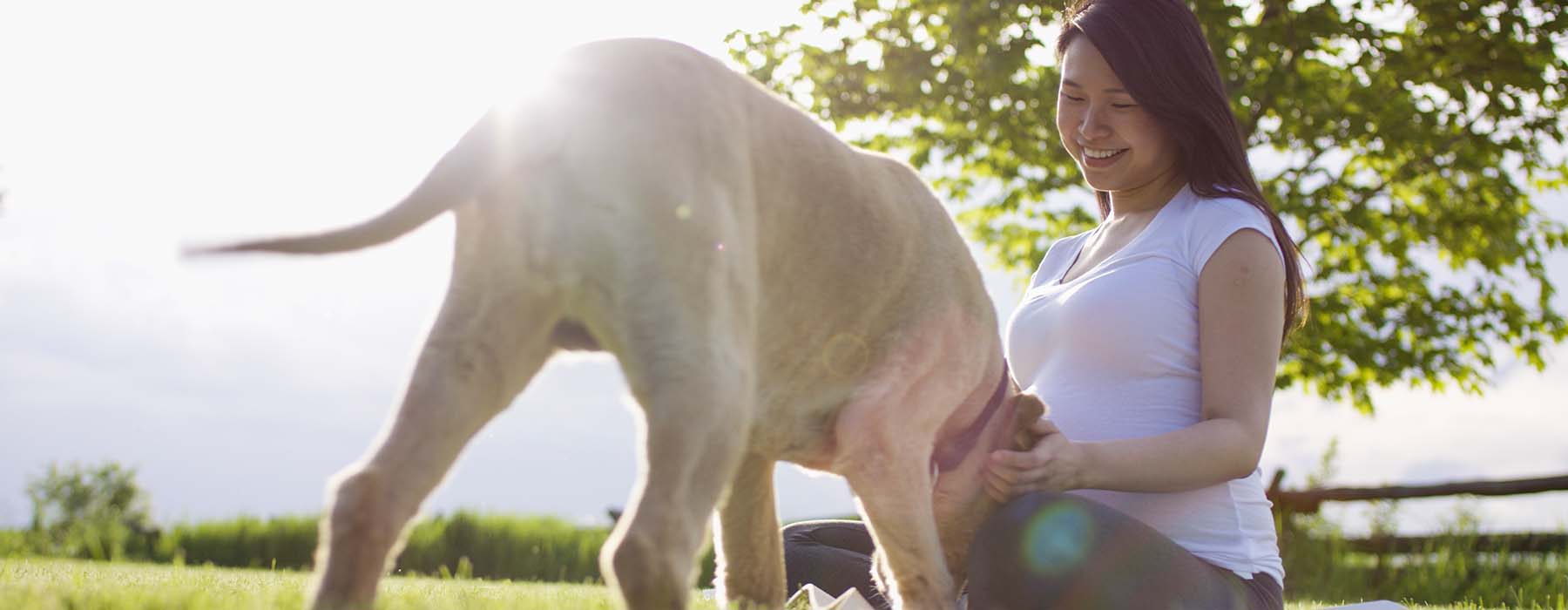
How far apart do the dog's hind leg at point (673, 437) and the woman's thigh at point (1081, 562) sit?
122 cm

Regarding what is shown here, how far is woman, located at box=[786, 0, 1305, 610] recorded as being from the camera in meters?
2.94

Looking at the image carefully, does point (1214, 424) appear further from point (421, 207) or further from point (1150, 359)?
point (421, 207)

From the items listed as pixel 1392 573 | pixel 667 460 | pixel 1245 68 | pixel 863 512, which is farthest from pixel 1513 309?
pixel 667 460

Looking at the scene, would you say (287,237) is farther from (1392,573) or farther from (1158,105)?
(1392,573)

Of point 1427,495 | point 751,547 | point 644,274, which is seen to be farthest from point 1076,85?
point 1427,495

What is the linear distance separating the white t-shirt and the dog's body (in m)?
1.04

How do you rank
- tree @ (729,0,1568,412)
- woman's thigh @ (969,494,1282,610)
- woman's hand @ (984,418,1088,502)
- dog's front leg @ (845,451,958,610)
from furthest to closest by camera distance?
1. tree @ (729,0,1568,412)
2. woman's hand @ (984,418,1088,502)
3. woman's thigh @ (969,494,1282,610)
4. dog's front leg @ (845,451,958,610)

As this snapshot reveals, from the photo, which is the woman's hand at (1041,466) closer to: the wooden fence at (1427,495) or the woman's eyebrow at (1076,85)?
the woman's eyebrow at (1076,85)

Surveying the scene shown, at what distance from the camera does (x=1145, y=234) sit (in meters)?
3.49

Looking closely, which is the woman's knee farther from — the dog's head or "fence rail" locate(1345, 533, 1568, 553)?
"fence rail" locate(1345, 533, 1568, 553)

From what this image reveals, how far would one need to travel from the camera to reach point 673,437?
1.91 m

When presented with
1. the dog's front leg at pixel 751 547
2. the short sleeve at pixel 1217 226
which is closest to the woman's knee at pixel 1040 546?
the dog's front leg at pixel 751 547

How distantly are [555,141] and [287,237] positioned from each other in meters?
0.49

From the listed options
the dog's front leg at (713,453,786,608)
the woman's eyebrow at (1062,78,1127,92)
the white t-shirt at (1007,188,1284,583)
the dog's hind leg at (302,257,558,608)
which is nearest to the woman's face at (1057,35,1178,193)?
the woman's eyebrow at (1062,78,1127,92)
